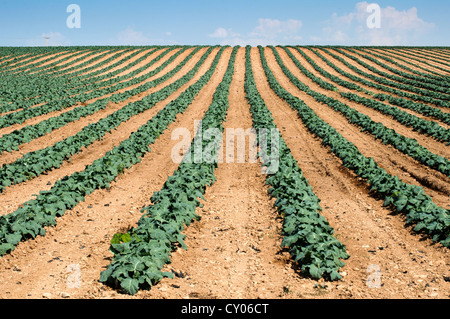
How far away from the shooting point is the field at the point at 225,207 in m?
6.93

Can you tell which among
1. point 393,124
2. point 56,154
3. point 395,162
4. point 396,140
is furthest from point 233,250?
point 393,124

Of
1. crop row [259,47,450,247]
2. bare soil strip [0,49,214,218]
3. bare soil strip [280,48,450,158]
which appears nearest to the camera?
crop row [259,47,450,247]

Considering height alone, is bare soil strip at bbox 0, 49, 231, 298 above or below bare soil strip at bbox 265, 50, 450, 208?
below

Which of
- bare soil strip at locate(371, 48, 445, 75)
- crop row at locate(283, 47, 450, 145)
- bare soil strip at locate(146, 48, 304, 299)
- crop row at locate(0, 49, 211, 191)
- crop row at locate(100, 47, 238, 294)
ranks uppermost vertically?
bare soil strip at locate(371, 48, 445, 75)

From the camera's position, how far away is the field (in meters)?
6.93

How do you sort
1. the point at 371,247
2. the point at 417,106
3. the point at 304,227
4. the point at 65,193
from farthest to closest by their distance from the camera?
1. the point at 417,106
2. the point at 65,193
3. the point at 371,247
4. the point at 304,227

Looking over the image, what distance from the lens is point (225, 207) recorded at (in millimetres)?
10719

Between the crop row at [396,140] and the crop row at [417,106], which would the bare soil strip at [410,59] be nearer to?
the crop row at [417,106]

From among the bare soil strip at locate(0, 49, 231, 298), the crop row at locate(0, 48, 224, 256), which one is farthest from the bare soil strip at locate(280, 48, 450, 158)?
the crop row at locate(0, 48, 224, 256)

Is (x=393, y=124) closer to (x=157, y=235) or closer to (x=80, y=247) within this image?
(x=157, y=235)

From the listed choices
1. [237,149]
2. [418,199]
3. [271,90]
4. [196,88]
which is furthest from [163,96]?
[418,199]

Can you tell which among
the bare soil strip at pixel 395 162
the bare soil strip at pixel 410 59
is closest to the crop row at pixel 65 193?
the bare soil strip at pixel 395 162

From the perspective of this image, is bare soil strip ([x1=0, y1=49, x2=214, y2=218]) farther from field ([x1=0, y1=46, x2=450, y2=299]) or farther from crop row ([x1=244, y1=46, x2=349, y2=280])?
crop row ([x1=244, y1=46, x2=349, y2=280])

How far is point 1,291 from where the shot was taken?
21.7 feet
